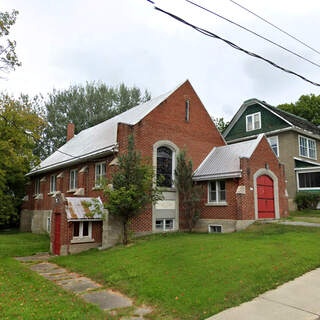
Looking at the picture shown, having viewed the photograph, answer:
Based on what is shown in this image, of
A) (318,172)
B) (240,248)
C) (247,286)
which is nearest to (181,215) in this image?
(240,248)

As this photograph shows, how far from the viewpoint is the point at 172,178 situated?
59.5 feet

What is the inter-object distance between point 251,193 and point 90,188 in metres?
9.77

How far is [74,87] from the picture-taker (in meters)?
42.2

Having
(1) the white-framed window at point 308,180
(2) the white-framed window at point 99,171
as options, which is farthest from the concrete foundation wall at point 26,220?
(1) the white-framed window at point 308,180

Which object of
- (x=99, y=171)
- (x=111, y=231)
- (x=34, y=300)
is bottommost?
(x=34, y=300)

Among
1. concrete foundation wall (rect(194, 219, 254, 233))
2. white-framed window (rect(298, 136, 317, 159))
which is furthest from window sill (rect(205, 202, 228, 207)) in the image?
white-framed window (rect(298, 136, 317, 159))

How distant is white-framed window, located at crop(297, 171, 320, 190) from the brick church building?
7.48 meters

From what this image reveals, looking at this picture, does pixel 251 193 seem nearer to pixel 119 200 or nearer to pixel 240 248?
pixel 240 248

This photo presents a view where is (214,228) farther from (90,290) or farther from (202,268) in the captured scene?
(90,290)

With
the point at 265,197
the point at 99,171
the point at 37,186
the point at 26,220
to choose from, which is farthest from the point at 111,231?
the point at 26,220

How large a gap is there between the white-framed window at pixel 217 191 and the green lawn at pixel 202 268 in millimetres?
3702

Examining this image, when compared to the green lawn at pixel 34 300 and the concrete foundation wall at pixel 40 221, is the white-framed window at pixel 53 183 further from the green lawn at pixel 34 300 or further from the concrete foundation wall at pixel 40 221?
the green lawn at pixel 34 300

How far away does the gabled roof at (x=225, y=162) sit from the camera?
1655 cm

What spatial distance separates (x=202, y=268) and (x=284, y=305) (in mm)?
2737
